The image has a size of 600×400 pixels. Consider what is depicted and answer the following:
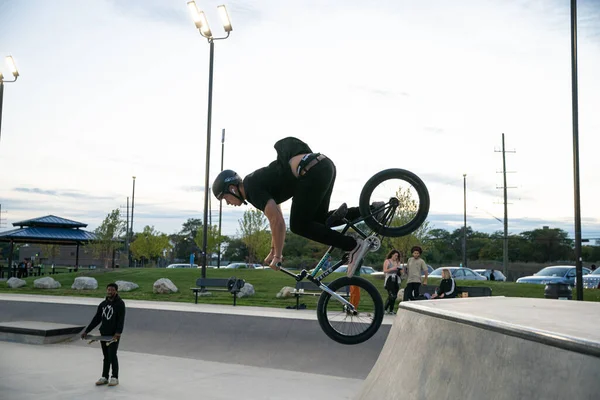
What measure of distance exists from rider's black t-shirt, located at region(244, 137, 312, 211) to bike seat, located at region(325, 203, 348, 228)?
427 millimetres

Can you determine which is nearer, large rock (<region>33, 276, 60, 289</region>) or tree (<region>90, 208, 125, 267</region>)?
large rock (<region>33, 276, 60, 289</region>)

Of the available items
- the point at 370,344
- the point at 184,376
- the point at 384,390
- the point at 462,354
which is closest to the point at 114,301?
the point at 184,376

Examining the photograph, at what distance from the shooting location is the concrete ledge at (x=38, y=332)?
15203mm

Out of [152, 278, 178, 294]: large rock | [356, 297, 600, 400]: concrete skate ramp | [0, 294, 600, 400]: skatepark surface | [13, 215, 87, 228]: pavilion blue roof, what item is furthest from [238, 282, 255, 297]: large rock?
[13, 215, 87, 228]: pavilion blue roof

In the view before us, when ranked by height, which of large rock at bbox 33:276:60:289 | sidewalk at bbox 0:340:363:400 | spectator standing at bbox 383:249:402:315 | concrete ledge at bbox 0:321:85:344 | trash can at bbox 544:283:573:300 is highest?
spectator standing at bbox 383:249:402:315

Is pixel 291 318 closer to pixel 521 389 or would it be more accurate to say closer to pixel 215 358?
pixel 215 358

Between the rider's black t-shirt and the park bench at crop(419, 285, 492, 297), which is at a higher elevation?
the rider's black t-shirt

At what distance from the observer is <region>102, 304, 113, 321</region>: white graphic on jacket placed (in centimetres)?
1155

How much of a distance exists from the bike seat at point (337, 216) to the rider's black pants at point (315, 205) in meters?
0.07

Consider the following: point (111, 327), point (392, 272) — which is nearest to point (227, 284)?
point (392, 272)

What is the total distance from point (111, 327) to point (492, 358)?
9027 millimetres

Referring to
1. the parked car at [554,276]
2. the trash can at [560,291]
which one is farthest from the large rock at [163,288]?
the parked car at [554,276]

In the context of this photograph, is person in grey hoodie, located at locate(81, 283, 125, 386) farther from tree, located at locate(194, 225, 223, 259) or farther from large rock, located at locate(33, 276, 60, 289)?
tree, located at locate(194, 225, 223, 259)

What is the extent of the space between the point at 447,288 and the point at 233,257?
83981mm
